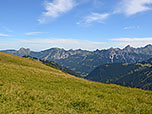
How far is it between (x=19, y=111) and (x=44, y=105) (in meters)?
3.16

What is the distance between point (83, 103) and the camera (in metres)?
18.1

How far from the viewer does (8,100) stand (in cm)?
1543

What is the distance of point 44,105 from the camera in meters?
15.5

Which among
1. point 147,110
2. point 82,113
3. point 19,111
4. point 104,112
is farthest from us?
point 147,110

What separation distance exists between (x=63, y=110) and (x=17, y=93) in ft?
24.8

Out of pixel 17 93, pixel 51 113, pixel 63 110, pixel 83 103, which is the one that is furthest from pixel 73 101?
pixel 17 93

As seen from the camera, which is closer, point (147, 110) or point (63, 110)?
point (63, 110)

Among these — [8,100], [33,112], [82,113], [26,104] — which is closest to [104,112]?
[82,113]

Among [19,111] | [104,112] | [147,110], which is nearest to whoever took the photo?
[19,111]

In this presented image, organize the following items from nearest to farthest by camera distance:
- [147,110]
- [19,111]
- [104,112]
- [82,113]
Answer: [19,111]
[82,113]
[104,112]
[147,110]

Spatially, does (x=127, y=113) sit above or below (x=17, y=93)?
below

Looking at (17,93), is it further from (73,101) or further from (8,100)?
(73,101)

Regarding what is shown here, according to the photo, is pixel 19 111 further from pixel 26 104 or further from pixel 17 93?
pixel 17 93

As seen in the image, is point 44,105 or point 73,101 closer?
point 44,105
